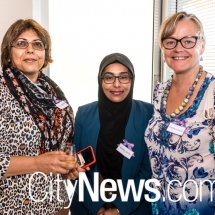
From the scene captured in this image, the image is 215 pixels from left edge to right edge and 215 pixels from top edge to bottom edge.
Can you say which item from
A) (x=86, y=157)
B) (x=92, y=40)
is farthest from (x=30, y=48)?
(x=92, y=40)

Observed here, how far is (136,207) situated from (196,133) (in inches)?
29.7

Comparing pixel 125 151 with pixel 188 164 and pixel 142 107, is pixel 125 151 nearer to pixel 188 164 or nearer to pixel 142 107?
pixel 142 107

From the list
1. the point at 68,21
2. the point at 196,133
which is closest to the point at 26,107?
the point at 196,133

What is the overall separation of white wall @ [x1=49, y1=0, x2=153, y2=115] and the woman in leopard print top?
1103 mm

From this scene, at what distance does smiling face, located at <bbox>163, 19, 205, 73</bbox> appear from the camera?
1.73 m

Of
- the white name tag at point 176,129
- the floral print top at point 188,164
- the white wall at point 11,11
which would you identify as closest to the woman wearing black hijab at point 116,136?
the floral print top at point 188,164

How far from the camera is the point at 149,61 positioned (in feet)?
11.1

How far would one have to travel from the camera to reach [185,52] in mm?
1724

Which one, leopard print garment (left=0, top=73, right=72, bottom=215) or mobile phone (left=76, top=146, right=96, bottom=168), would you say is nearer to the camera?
leopard print garment (left=0, top=73, right=72, bottom=215)

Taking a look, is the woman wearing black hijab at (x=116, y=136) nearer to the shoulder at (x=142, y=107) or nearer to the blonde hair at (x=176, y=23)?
the shoulder at (x=142, y=107)

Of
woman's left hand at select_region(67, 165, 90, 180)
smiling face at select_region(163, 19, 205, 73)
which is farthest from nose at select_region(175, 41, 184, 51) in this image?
A: woman's left hand at select_region(67, 165, 90, 180)

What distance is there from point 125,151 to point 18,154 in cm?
72

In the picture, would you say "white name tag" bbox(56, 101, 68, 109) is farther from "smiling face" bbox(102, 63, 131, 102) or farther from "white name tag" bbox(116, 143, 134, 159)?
"white name tag" bbox(116, 143, 134, 159)

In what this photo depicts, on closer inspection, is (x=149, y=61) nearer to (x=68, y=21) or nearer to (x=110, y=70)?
(x=68, y=21)
